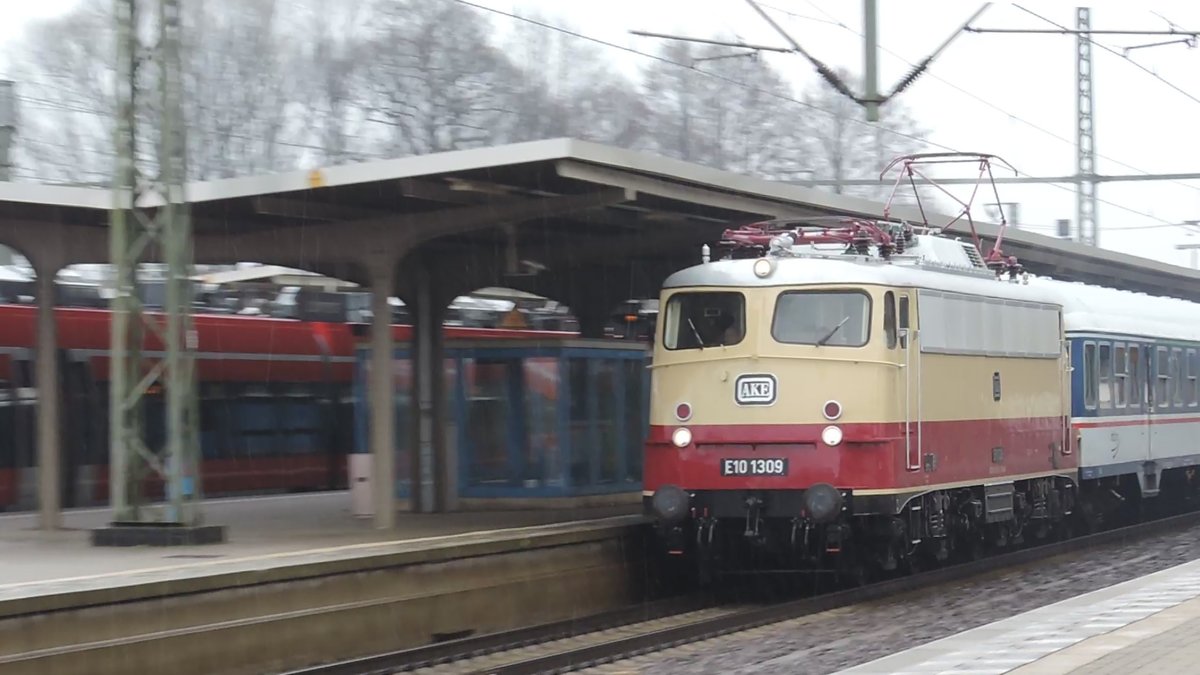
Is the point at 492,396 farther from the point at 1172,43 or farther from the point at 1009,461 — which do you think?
the point at 1172,43

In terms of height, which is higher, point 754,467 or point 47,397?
point 47,397

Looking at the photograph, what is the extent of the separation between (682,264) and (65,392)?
885 cm

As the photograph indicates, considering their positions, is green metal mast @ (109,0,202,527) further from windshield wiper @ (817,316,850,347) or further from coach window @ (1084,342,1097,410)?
coach window @ (1084,342,1097,410)

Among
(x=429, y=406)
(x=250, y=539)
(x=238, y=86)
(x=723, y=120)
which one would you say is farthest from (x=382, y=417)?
(x=723, y=120)

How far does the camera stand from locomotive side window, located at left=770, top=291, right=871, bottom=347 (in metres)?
14.5

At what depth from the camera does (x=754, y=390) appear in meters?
14.5

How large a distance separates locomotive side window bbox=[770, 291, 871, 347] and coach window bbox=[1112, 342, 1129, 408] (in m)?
7.25

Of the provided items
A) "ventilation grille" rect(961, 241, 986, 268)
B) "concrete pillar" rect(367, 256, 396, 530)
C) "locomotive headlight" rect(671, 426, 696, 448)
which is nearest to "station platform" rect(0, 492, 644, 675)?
"concrete pillar" rect(367, 256, 396, 530)

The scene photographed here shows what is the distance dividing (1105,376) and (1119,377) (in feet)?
2.04

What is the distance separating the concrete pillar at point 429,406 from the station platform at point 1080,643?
354 inches

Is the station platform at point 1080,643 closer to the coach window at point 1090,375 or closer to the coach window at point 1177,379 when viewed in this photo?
the coach window at point 1090,375

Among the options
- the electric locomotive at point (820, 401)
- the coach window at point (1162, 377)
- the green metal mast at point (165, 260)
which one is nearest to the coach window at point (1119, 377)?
the coach window at point (1162, 377)

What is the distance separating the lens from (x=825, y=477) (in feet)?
46.2

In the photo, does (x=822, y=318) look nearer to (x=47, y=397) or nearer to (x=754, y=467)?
(x=754, y=467)
